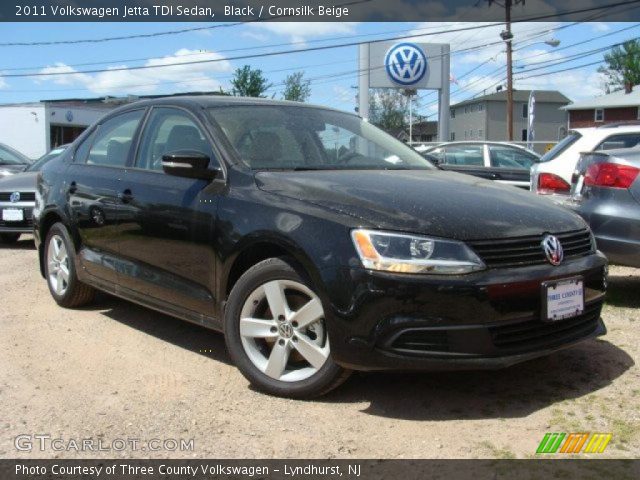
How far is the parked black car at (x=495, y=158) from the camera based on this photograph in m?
11.8

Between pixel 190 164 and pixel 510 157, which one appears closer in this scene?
pixel 190 164

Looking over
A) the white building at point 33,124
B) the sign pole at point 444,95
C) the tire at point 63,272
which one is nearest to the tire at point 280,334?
the tire at point 63,272

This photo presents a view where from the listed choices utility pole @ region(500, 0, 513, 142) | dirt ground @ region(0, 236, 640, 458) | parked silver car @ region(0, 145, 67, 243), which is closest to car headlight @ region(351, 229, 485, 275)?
dirt ground @ region(0, 236, 640, 458)

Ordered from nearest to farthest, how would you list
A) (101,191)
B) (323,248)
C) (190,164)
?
1. (323,248)
2. (190,164)
3. (101,191)

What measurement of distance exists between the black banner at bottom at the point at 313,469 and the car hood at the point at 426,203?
1040 millimetres

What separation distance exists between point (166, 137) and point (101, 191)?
27.2 inches

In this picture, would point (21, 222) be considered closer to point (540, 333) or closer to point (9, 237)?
point (9, 237)

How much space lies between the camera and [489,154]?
40.4ft

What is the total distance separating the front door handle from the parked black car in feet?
25.8

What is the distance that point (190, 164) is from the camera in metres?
4.04

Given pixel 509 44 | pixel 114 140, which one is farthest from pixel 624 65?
pixel 114 140

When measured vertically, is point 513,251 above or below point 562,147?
below

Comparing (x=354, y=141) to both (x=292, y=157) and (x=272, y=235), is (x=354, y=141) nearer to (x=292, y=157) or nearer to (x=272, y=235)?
(x=292, y=157)

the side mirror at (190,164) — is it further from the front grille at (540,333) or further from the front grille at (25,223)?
the front grille at (25,223)
